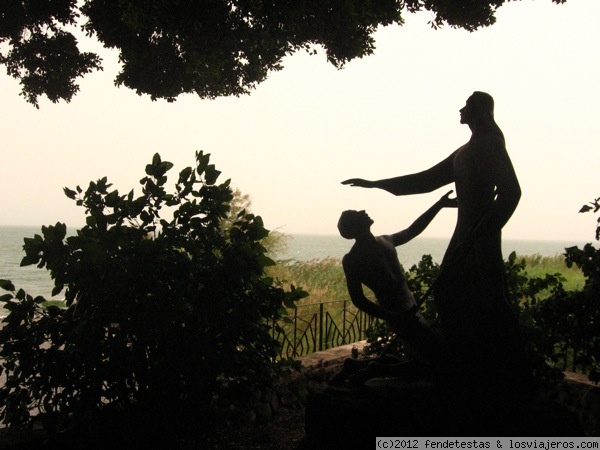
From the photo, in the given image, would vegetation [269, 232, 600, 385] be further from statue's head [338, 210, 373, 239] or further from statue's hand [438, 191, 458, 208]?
statue's head [338, 210, 373, 239]

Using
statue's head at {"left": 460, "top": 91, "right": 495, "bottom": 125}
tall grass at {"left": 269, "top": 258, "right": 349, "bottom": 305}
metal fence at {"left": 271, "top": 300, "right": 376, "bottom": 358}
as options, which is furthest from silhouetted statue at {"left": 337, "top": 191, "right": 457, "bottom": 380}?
tall grass at {"left": 269, "top": 258, "right": 349, "bottom": 305}

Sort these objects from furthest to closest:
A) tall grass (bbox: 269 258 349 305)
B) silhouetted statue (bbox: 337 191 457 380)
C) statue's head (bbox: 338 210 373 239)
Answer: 1. tall grass (bbox: 269 258 349 305)
2. statue's head (bbox: 338 210 373 239)
3. silhouetted statue (bbox: 337 191 457 380)

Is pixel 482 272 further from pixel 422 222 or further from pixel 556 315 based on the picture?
pixel 556 315

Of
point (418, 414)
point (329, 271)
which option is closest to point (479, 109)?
point (418, 414)

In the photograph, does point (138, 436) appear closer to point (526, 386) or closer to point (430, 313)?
point (526, 386)

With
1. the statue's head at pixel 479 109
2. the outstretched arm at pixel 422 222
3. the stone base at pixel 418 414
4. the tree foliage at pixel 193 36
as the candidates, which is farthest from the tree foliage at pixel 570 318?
the tree foliage at pixel 193 36

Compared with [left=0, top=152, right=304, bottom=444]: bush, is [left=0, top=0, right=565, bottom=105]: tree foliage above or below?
above

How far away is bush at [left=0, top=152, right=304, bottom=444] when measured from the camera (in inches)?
154

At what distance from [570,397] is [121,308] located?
15.9 ft

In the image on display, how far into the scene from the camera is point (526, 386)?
3.16 m

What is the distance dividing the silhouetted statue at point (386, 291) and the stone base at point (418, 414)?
0.52ft

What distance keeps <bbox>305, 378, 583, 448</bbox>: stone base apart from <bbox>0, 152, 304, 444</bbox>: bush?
0.98 meters

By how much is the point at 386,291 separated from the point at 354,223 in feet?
1.74

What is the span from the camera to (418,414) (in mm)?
3160
